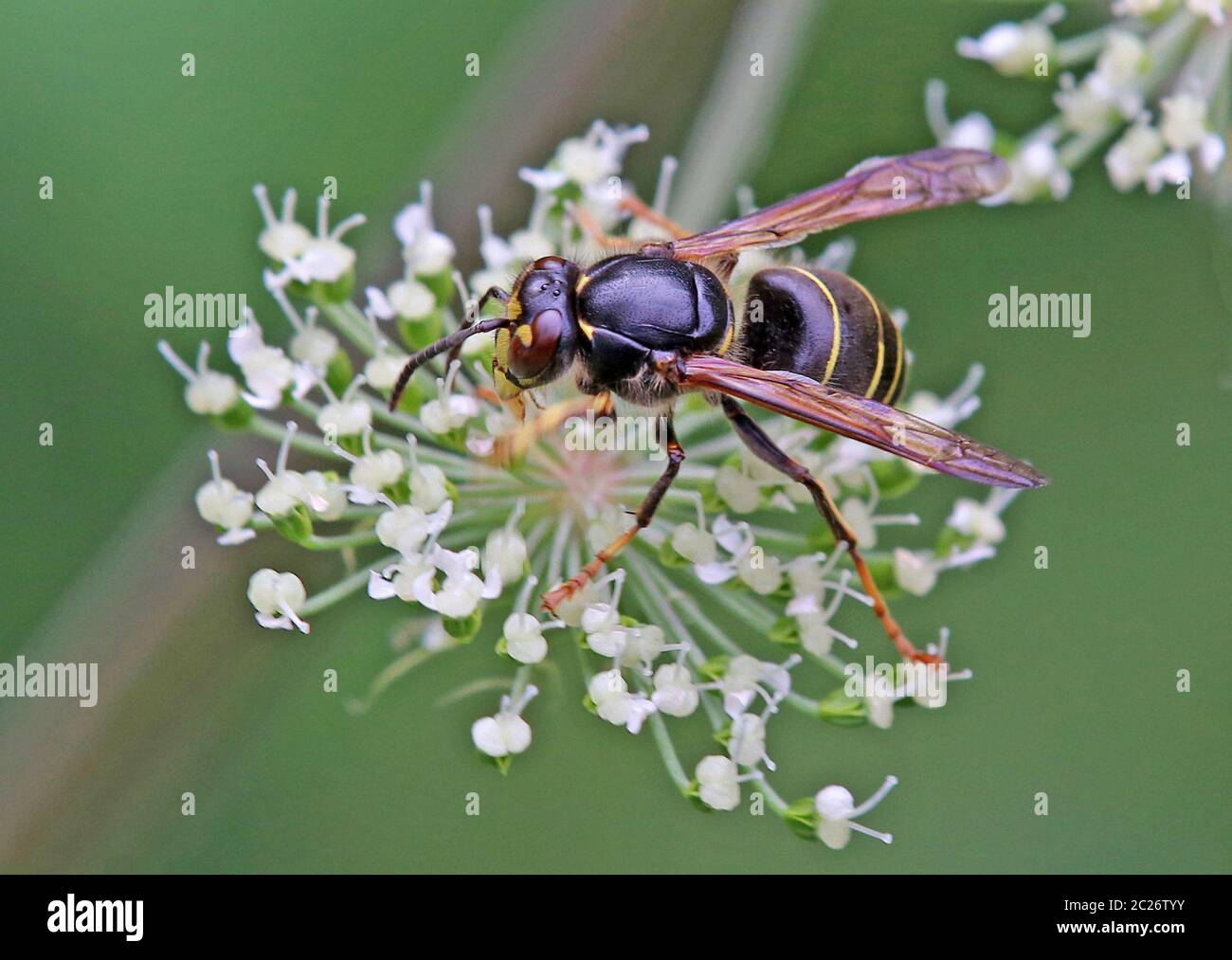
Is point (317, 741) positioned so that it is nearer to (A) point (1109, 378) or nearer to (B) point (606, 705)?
(B) point (606, 705)

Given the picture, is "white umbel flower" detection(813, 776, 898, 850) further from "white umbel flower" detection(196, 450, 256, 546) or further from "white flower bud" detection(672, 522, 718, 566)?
"white umbel flower" detection(196, 450, 256, 546)

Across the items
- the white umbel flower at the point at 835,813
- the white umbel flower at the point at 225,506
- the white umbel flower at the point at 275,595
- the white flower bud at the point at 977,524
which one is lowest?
the white umbel flower at the point at 835,813

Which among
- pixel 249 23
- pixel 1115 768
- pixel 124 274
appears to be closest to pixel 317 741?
pixel 124 274

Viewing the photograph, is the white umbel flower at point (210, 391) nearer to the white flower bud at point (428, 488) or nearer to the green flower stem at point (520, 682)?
the white flower bud at point (428, 488)

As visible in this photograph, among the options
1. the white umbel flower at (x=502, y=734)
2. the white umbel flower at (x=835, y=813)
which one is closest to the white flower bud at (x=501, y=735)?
the white umbel flower at (x=502, y=734)

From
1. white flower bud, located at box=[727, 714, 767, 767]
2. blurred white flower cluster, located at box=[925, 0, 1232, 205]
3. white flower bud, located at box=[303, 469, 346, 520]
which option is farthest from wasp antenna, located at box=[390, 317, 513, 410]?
blurred white flower cluster, located at box=[925, 0, 1232, 205]

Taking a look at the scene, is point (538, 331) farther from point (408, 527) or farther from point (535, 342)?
point (408, 527)
